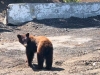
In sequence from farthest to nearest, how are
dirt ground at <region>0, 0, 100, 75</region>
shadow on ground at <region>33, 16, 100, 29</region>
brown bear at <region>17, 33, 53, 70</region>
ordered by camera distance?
shadow on ground at <region>33, 16, 100, 29</region> < dirt ground at <region>0, 0, 100, 75</region> < brown bear at <region>17, 33, 53, 70</region>

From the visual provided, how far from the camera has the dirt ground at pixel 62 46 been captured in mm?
11570

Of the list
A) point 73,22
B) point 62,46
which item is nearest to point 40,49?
point 62,46

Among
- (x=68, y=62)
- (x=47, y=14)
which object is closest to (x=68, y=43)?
(x=68, y=62)

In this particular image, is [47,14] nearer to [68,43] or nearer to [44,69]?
[68,43]

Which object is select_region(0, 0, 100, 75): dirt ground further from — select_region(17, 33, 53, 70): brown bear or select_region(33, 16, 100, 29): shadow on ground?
select_region(17, 33, 53, 70): brown bear

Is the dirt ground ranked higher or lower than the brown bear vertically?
lower

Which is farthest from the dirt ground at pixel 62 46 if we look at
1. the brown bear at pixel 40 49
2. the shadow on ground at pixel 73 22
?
the brown bear at pixel 40 49

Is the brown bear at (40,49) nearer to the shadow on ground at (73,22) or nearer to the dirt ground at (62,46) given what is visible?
the dirt ground at (62,46)

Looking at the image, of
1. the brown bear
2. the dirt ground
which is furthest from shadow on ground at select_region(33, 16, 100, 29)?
the brown bear

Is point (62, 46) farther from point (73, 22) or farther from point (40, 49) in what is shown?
point (73, 22)

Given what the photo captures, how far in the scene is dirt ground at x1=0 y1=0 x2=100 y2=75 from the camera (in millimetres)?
11570

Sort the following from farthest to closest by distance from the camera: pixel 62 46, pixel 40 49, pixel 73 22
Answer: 1. pixel 73 22
2. pixel 62 46
3. pixel 40 49

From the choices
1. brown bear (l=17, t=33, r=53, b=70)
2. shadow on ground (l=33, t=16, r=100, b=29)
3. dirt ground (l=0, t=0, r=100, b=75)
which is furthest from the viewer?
shadow on ground (l=33, t=16, r=100, b=29)

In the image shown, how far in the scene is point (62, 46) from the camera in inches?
631
